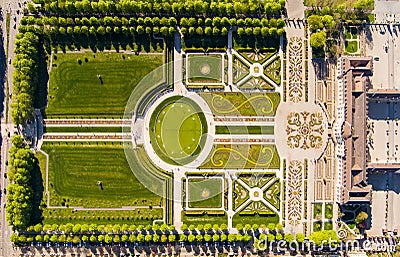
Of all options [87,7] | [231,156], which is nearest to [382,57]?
[231,156]

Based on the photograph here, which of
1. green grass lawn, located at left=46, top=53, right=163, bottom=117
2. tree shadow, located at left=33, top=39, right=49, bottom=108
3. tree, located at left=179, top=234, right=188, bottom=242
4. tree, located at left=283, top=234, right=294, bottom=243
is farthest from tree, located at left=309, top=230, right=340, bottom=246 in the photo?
tree shadow, located at left=33, top=39, right=49, bottom=108

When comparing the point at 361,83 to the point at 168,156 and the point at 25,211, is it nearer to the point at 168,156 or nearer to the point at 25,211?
the point at 168,156

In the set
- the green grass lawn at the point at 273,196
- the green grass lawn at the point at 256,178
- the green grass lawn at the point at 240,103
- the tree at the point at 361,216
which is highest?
the green grass lawn at the point at 240,103

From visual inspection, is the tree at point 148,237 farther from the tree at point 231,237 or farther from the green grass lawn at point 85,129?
the green grass lawn at point 85,129

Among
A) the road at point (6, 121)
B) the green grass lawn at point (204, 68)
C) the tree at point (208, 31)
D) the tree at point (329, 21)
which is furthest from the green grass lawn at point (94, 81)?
the tree at point (329, 21)

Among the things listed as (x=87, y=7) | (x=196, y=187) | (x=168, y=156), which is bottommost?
(x=196, y=187)

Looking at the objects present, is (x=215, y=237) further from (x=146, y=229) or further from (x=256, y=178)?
(x=256, y=178)
